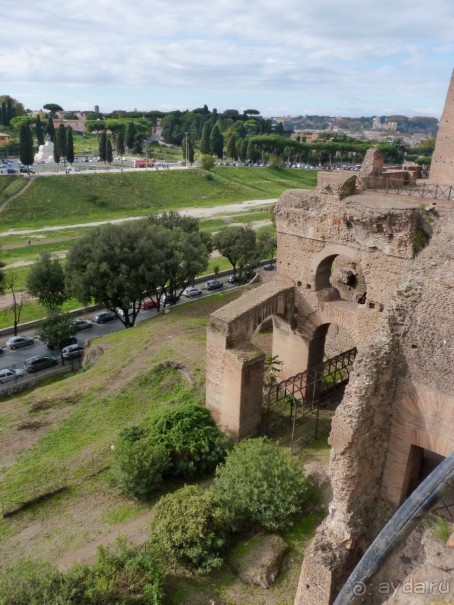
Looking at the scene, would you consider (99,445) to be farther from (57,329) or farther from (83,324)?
(83,324)

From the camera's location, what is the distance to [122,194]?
61125 millimetres

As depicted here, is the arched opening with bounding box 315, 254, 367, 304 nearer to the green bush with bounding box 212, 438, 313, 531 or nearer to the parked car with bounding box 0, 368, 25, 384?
the green bush with bounding box 212, 438, 313, 531

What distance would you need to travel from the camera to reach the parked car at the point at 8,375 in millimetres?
22078

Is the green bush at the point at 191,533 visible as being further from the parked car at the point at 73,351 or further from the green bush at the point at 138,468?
the parked car at the point at 73,351

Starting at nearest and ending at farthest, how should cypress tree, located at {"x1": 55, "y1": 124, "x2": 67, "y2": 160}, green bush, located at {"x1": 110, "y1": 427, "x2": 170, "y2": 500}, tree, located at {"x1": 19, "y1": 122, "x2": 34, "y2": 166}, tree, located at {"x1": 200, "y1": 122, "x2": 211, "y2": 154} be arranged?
green bush, located at {"x1": 110, "y1": 427, "x2": 170, "y2": 500}, tree, located at {"x1": 19, "y1": 122, "x2": 34, "y2": 166}, cypress tree, located at {"x1": 55, "y1": 124, "x2": 67, "y2": 160}, tree, located at {"x1": 200, "y1": 122, "x2": 211, "y2": 154}

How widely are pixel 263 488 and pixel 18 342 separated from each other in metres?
18.9

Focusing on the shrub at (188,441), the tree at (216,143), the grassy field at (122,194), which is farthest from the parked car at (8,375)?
the tree at (216,143)

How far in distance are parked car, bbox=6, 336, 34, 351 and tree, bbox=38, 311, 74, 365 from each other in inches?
73.5

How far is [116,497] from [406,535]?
324 inches

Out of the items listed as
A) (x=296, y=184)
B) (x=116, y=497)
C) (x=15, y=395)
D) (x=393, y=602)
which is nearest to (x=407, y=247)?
(x=393, y=602)

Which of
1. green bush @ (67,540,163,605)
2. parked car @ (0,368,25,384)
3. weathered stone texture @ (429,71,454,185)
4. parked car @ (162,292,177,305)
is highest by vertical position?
weathered stone texture @ (429,71,454,185)

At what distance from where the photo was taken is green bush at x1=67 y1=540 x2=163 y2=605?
28.5 feet

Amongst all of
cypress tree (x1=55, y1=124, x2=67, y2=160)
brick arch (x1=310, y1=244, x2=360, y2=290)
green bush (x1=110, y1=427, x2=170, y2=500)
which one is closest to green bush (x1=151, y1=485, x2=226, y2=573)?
green bush (x1=110, y1=427, x2=170, y2=500)

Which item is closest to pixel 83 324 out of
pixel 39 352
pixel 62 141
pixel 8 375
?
pixel 39 352
